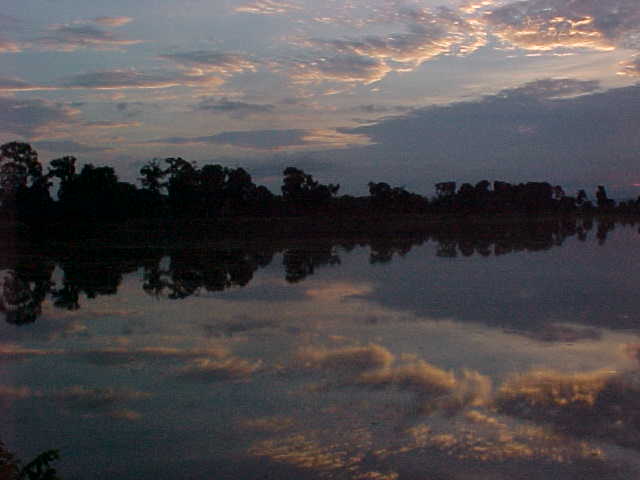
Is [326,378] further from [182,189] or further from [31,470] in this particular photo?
[182,189]

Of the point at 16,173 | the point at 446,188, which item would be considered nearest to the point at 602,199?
the point at 446,188

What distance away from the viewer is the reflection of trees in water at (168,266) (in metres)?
→ 17.3

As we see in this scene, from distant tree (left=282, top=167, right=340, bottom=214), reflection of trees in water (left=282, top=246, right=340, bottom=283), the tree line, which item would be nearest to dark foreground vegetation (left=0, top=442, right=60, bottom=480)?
reflection of trees in water (left=282, top=246, right=340, bottom=283)

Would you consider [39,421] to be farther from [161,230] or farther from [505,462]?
[161,230]

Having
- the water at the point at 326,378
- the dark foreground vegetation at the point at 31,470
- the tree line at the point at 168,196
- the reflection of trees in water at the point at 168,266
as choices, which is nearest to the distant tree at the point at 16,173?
the tree line at the point at 168,196

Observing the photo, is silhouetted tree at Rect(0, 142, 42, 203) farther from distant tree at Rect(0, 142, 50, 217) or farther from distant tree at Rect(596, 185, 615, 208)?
distant tree at Rect(596, 185, 615, 208)

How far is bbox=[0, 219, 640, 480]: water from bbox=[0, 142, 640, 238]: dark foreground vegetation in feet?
96.7

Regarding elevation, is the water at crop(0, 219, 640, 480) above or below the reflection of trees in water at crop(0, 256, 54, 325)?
below

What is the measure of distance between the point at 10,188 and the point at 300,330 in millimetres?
44459

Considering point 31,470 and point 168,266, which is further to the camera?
point 168,266

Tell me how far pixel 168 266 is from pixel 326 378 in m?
15.6

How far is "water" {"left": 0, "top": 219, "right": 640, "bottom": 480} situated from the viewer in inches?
256

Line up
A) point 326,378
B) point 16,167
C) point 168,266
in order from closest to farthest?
point 326,378, point 168,266, point 16,167

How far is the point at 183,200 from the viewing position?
182 feet
